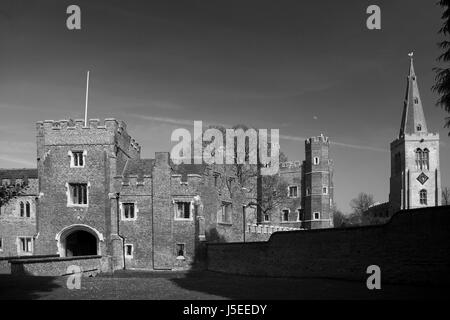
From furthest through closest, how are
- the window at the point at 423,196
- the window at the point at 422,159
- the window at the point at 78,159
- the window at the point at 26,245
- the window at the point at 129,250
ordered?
Answer: the window at the point at 422,159, the window at the point at 423,196, the window at the point at 26,245, the window at the point at 78,159, the window at the point at 129,250

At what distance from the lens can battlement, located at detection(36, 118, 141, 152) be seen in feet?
107

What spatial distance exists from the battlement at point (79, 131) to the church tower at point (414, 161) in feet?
170

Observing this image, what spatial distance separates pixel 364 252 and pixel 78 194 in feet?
64.6

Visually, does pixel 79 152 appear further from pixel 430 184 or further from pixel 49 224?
pixel 430 184

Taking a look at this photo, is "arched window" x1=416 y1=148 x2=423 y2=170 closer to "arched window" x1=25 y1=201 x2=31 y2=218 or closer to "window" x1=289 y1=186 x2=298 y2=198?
"window" x1=289 y1=186 x2=298 y2=198

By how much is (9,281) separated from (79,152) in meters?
15.3

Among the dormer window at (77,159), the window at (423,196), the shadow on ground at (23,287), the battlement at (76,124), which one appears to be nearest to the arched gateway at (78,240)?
the dormer window at (77,159)

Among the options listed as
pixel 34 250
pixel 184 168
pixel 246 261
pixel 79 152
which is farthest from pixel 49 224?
pixel 246 261

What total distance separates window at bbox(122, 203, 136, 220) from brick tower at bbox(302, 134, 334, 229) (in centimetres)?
3290

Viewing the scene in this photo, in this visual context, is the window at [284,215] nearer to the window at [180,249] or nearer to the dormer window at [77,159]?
the window at [180,249]

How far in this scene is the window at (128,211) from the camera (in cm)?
3200

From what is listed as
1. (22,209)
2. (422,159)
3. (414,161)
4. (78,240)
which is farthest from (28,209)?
(422,159)

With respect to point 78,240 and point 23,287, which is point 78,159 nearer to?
point 78,240
